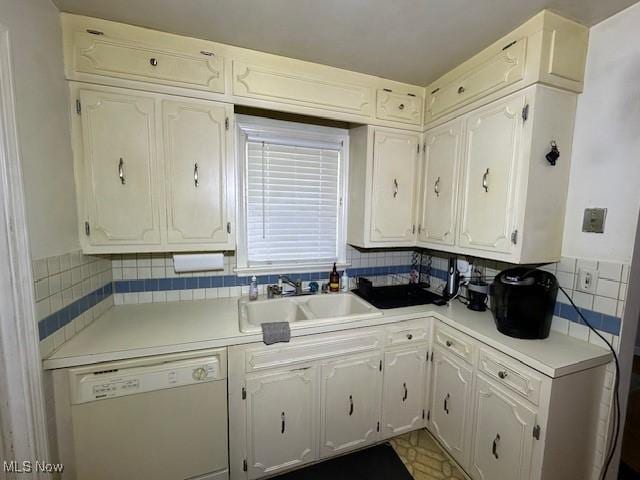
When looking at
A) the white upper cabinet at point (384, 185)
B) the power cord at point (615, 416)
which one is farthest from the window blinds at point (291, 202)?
the power cord at point (615, 416)

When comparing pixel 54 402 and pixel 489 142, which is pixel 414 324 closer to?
pixel 489 142

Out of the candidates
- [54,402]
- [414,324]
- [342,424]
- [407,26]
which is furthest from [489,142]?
[54,402]

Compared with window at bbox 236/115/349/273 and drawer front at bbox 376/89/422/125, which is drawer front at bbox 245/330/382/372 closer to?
window at bbox 236/115/349/273

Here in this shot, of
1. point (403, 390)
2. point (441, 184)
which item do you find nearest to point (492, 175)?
point (441, 184)

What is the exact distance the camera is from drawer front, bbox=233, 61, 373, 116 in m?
1.51

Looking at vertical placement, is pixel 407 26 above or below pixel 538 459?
above

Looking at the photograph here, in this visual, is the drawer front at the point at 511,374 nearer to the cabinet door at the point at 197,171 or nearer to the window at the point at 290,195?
the window at the point at 290,195

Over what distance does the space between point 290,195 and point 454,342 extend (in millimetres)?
1420

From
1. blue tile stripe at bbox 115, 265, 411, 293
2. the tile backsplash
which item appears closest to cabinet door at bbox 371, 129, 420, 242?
blue tile stripe at bbox 115, 265, 411, 293

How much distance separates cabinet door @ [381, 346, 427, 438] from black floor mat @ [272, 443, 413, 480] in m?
0.13

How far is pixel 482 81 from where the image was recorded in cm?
147

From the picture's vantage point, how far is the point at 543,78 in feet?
4.00

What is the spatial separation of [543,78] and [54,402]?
2.52 metres

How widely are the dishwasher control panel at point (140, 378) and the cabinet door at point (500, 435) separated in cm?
133
